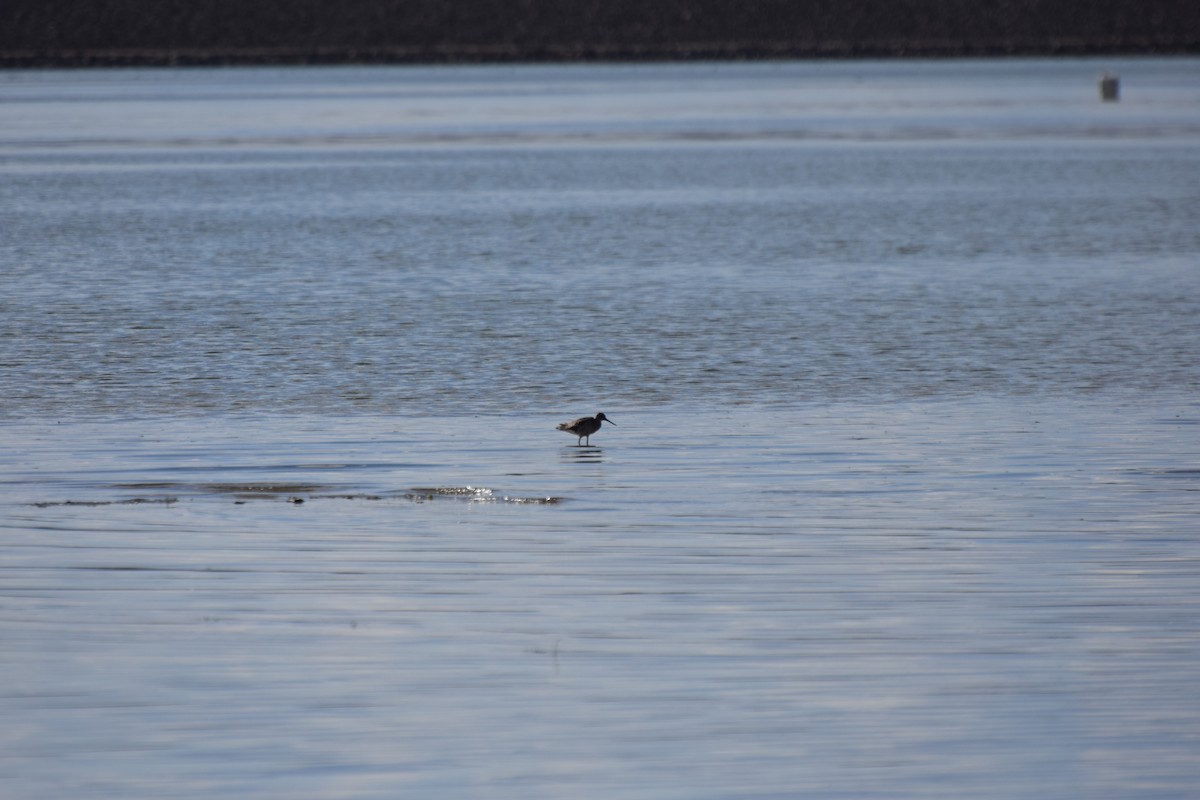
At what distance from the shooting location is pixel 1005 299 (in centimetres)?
2536

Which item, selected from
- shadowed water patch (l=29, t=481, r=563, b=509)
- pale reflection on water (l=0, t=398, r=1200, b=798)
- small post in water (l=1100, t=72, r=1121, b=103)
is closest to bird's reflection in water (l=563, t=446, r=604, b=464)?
pale reflection on water (l=0, t=398, r=1200, b=798)

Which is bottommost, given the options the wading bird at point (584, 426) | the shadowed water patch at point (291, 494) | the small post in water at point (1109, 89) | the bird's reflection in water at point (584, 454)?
the bird's reflection in water at point (584, 454)

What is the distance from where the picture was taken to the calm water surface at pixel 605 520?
8.77 m

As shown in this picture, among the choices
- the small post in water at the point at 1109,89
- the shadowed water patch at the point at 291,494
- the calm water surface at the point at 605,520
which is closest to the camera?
the calm water surface at the point at 605,520

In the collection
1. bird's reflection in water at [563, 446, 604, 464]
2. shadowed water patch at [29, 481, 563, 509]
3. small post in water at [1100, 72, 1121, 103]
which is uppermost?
small post in water at [1100, 72, 1121, 103]

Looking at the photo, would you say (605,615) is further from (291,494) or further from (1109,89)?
(1109,89)

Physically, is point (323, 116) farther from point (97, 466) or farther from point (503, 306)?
point (97, 466)

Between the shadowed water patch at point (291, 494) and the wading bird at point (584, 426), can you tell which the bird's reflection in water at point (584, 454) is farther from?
the shadowed water patch at point (291, 494)

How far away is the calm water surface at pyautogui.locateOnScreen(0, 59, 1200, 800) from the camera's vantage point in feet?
28.8

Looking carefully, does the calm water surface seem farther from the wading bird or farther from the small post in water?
the small post in water

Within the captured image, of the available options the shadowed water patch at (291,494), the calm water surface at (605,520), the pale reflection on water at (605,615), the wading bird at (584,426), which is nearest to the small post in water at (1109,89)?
the calm water surface at (605,520)

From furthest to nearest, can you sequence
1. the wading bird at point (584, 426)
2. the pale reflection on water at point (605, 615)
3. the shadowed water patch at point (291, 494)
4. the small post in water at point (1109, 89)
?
the small post in water at point (1109, 89), the wading bird at point (584, 426), the shadowed water patch at point (291, 494), the pale reflection on water at point (605, 615)

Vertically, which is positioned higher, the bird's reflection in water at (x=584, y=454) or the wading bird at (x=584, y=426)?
the wading bird at (x=584, y=426)

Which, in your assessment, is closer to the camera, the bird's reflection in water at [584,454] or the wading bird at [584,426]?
the bird's reflection in water at [584,454]
